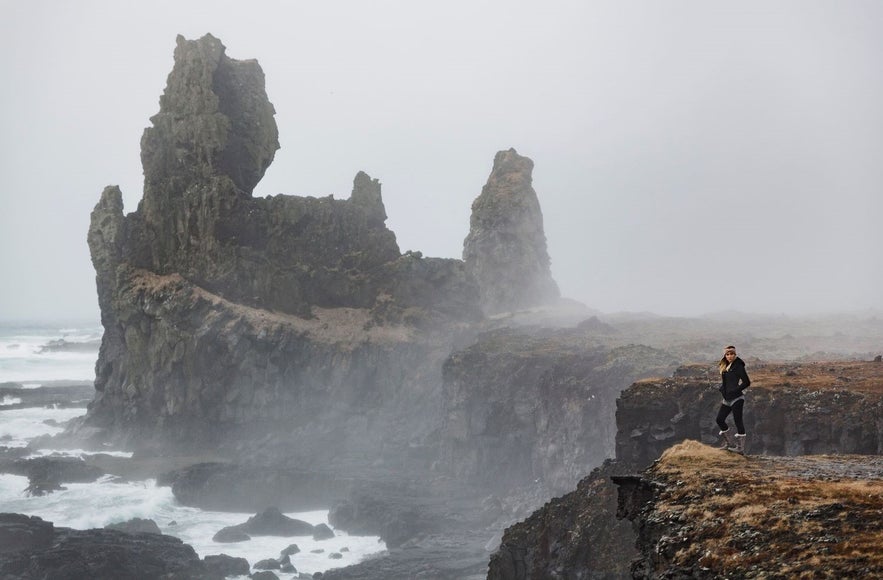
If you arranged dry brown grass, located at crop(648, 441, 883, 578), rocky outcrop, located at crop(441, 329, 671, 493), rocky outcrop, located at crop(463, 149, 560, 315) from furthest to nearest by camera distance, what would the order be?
rocky outcrop, located at crop(463, 149, 560, 315)
rocky outcrop, located at crop(441, 329, 671, 493)
dry brown grass, located at crop(648, 441, 883, 578)

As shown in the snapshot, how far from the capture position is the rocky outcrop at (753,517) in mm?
15766

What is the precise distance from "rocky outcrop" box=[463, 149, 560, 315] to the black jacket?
12726 centimetres

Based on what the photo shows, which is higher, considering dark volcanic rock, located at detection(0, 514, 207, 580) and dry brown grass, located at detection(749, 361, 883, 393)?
dry brown grass, located at detection(749, 361, 883, 393)

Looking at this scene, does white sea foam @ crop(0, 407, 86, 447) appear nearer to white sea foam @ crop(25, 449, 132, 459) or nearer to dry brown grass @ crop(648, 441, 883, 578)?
white sea foam @ crop(25, 449, 132, 459)

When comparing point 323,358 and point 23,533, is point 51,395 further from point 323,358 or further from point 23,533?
point 23,533

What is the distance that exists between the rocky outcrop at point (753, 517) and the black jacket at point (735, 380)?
1.87 meters

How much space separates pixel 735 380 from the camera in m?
23.8

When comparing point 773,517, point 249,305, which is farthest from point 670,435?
point 249,305

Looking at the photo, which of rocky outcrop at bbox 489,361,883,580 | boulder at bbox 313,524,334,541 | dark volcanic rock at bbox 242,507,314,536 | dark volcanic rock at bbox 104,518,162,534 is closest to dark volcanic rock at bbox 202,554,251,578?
dark volcanic rock at bbox 242,507,314,536

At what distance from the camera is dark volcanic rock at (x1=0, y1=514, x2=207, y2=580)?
50.2m

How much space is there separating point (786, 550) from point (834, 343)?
80.7 m

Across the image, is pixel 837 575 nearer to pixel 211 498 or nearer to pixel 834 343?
pixel 211 498

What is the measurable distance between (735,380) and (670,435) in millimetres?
13350

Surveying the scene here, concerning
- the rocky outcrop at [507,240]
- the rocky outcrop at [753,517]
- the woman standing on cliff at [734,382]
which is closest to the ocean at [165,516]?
the woman standing on cliff at [734,382]
